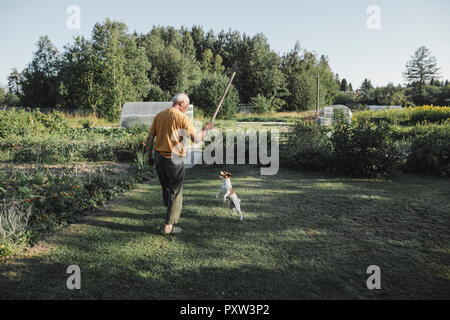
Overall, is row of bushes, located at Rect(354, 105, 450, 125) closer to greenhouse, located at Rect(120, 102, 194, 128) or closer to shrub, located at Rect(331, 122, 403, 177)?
shrub, located at Rect(331, 122, 403, 177)

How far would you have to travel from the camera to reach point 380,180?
6.94 m

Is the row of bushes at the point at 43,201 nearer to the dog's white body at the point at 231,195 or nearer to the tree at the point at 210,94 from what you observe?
the dog's white body at the point at 231,195

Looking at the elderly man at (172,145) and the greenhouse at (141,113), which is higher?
the greenhouse at (141,113)

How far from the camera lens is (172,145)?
12.8ft

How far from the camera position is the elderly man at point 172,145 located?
12.8ft

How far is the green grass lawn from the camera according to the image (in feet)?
9.36

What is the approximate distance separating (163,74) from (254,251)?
131ft

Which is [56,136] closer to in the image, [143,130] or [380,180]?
[143,130]

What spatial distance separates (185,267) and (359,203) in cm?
367

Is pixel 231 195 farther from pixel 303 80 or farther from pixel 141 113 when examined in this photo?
pixel 303 80

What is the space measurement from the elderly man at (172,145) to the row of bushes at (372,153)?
4912 mm

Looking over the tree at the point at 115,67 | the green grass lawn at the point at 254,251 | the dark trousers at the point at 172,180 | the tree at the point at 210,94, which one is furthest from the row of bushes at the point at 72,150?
the tree at the point at 210,94

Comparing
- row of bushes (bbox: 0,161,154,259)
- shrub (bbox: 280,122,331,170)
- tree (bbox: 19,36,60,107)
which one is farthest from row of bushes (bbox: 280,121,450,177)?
tree (bbox: 19,36,60,107)

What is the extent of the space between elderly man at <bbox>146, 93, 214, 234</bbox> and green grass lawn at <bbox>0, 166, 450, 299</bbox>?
1.65 feet
